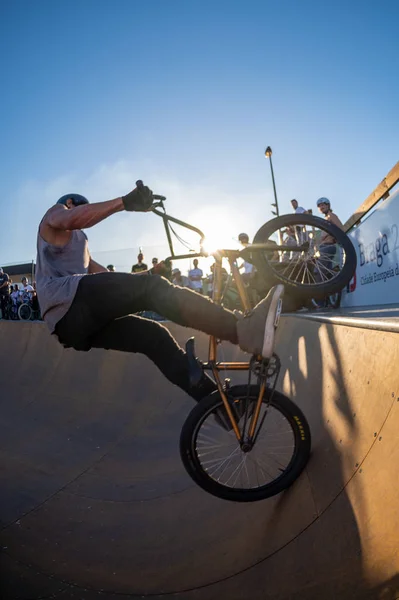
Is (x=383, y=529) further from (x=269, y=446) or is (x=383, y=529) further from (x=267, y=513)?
(x=269, y=446)

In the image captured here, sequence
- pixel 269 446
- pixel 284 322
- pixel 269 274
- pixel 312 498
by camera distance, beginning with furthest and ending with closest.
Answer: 1. pixel 284 322
2. pixel 269 274
3. pixel 269 446
4. pixel 312 498

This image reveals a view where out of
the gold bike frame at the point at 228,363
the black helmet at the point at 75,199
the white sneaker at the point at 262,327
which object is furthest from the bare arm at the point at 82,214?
the white sneaker at the point at 262,327

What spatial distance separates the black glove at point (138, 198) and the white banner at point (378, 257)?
4725 mm

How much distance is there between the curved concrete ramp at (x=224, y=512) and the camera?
1.68 meters

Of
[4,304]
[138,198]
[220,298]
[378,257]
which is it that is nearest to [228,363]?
[220,298]

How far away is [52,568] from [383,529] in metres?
1.79

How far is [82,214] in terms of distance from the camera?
8.45 ft

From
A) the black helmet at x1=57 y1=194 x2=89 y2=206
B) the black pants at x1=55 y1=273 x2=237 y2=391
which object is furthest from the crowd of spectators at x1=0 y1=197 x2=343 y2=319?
the black helmet at x1=57 y1=194 x2=89 y2=206

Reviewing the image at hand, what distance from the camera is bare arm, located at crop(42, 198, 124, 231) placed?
2.58m

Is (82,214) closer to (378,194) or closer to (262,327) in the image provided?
(262,327)

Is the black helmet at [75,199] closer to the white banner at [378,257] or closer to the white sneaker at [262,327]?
the white sneaker at [262,327]

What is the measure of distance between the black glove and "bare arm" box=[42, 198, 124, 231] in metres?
0.04

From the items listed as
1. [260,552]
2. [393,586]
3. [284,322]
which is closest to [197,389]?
[260,552]

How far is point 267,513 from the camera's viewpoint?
2.49 meters
